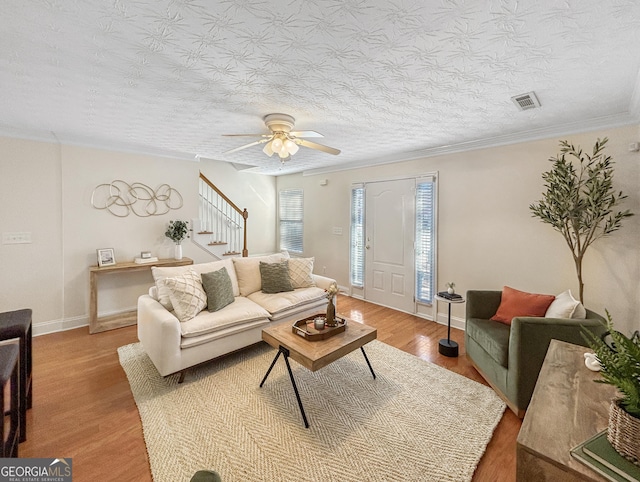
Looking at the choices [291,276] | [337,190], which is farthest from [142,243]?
[337,190]

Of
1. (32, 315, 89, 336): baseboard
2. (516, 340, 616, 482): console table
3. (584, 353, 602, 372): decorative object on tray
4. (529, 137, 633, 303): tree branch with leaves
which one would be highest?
(529, 137, 633, 303): tree branch with leaves

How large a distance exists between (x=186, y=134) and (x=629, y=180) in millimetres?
4682

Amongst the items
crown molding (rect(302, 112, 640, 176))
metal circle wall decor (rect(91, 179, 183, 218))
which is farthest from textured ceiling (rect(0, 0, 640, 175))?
metal circle wall decor (rect(91, 179, 183, 218))

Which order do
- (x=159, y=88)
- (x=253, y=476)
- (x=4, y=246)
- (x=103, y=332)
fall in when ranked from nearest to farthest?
1. (x=253, y=476)
2. (x=159, y=88)
3. (x=4, y=246)
4. (x=103, y=332)

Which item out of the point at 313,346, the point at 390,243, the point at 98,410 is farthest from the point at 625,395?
the point at 390,243

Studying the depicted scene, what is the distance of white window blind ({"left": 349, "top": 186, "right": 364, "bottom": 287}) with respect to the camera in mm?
4906

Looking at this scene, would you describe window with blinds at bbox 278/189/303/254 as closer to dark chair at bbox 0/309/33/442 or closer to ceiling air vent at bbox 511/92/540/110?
ceiling air vent at bbox 511/92/540/110

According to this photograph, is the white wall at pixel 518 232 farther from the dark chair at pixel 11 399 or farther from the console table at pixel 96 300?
the dark chair at pixel 11 399

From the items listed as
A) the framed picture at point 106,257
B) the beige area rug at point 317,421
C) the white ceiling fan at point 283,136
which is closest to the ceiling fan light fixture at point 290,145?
the white ceiling fan at point 283,136

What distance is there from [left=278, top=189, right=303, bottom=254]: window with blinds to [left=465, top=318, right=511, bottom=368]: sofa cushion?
3.97 m

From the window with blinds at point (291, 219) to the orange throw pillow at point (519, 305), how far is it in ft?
13.3

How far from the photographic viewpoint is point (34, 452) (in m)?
1.71

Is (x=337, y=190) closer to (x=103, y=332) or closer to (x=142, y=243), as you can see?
(x=142, y=243)

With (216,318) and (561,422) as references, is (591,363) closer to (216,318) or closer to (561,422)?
(561,422)
